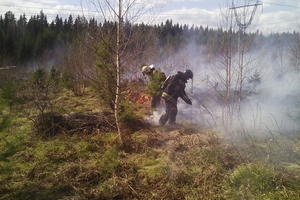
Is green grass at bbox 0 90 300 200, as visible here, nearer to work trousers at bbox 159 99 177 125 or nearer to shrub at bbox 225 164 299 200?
shrub at bbox 225 164 299 200

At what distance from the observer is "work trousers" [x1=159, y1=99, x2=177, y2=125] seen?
383 inches

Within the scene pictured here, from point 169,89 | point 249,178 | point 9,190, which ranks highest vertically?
point 169,89

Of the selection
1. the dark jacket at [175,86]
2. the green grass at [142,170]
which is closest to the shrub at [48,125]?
the green grass at [142,170]

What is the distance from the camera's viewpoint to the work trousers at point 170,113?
9734 mm

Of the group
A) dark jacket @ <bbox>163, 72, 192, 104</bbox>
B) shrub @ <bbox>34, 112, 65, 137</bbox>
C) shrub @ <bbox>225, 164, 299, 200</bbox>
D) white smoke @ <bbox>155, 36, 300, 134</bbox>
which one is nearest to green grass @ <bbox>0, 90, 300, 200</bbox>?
shrub @ <bbox>225, 164, 299, 200</bbox>

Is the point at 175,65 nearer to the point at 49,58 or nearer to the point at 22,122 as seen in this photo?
the point at 22,122

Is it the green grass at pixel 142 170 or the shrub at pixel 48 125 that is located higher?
the shrub at pixel 48 125

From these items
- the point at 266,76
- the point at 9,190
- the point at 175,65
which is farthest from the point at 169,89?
the point at 266,76

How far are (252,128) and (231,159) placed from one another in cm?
372

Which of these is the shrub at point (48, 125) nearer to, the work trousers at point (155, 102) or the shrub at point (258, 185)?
the work trousers at point (155, 102)

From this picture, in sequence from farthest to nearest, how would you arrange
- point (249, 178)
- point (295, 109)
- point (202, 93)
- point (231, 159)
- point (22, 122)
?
point (202, 93), point (295, 109), point (22, 122), point (231, 159), point (249, 178)

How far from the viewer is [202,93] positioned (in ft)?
53.6

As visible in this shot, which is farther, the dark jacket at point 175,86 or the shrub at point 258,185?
the dark jacket at point 175,86

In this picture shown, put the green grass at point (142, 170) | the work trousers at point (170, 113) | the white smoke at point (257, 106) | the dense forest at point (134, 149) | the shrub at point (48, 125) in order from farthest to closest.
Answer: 1. the white smoke at point (257, 106)
2. the work trousers at point (170, 113)
3. the shrub at point (48, 125)
4. the dense forest at point (134, 149)
5. the green grass at point (142, 170)
